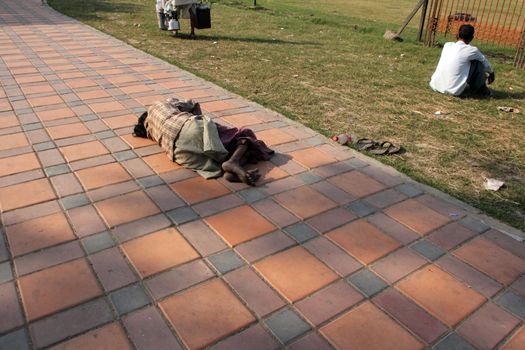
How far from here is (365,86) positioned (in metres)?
6.05

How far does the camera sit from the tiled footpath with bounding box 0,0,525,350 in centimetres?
207

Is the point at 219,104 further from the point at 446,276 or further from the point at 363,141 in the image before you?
the point at 446,276

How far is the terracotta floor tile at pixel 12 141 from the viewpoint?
3791 millimetres

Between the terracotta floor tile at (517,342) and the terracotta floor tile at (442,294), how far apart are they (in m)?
0.21

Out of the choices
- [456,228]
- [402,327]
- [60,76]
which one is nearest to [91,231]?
[402,327]

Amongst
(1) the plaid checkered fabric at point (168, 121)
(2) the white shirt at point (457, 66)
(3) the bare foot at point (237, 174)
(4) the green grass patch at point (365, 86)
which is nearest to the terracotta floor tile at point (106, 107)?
(1) the plaid checkered fabric at point (168, 121)

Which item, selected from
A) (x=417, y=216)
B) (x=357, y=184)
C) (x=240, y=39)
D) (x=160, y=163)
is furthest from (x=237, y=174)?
(x=240, y=39)

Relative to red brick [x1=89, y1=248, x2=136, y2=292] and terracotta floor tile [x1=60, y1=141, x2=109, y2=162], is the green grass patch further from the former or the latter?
red brick [x1=89, y1=248, x2=136, y2=292]

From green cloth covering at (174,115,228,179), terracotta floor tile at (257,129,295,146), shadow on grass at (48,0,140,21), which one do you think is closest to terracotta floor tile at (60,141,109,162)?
green cloth covering at (174,115,228,179)

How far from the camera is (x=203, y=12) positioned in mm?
8461

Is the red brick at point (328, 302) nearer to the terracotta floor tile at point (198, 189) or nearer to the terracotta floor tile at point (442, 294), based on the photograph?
the terracotta floor tile at point (442, 294)

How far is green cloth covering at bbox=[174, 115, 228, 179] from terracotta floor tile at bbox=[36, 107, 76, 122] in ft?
5.71

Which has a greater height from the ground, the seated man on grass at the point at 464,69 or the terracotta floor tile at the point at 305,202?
the seated man on grass at the point at 464,69

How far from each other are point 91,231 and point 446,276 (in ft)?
7.00
